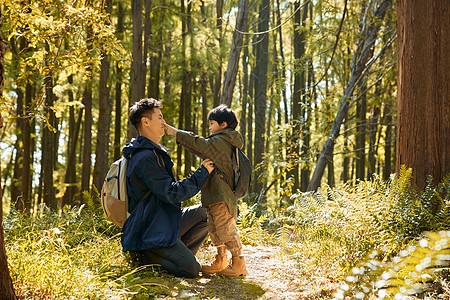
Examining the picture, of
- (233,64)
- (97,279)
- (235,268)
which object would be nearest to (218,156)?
Result: (235,268)

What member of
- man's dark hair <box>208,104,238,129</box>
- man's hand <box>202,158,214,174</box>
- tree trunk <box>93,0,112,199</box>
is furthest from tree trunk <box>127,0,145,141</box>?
man's hand <box>202,158,214,174</box>

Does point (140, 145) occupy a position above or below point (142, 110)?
below

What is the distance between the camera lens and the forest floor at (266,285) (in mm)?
3459

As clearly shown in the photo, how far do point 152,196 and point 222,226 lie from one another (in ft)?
2.42

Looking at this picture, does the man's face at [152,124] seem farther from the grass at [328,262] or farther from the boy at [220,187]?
the grass at [328,262]

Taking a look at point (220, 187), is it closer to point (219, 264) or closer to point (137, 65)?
point (219, 264)

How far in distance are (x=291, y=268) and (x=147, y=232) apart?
1.61 meters

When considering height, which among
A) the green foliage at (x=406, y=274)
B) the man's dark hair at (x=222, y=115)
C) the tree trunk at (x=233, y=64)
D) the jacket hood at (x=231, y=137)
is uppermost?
the tree trunk at (x=233, y=64)

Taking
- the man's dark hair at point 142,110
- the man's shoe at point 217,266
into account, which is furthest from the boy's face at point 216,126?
the man's shoe at point 217,266

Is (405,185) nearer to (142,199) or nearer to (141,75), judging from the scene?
(142,199)

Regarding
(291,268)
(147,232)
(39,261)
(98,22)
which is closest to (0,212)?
(39,261)

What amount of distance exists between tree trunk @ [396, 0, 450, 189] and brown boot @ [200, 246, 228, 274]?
2075 mm

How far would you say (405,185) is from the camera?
12.0 feet

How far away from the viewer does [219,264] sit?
4145 mm
